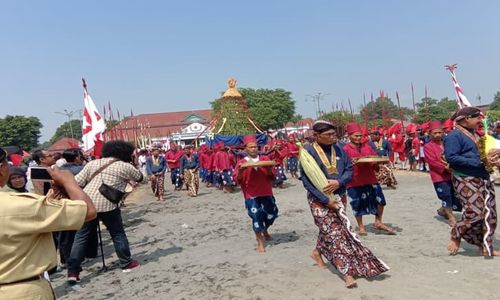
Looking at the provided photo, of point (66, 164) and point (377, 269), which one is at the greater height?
point (66, 164)

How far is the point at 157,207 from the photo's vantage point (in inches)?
496

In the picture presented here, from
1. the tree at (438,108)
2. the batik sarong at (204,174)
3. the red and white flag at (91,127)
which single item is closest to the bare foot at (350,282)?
the red and white flag at (91,127)

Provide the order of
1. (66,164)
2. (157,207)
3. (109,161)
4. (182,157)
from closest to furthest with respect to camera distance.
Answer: (109,161), (66,164), (157,207), (182,157)

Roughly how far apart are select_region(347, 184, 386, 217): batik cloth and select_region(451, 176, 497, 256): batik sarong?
1.80 m

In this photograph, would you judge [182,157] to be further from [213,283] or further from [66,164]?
[213,283]

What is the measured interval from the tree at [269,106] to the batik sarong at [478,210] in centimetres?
5285

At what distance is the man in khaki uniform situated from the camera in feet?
6.79

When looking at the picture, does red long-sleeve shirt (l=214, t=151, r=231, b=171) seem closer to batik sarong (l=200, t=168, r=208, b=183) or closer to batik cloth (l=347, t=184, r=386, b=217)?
batik sarong (l=200, t=168, r=208, b=183)

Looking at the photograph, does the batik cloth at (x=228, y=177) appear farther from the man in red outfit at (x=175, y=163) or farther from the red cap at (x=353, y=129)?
the red cap at (x=353, y=129)

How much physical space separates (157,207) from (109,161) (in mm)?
6866

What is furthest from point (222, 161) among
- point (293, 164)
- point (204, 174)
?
point (293, 164)

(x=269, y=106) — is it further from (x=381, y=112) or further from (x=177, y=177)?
(x=177, y=177)

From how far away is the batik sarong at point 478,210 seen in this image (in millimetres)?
4926

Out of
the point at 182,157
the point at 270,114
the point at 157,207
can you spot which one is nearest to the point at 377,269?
the point at 157,207
